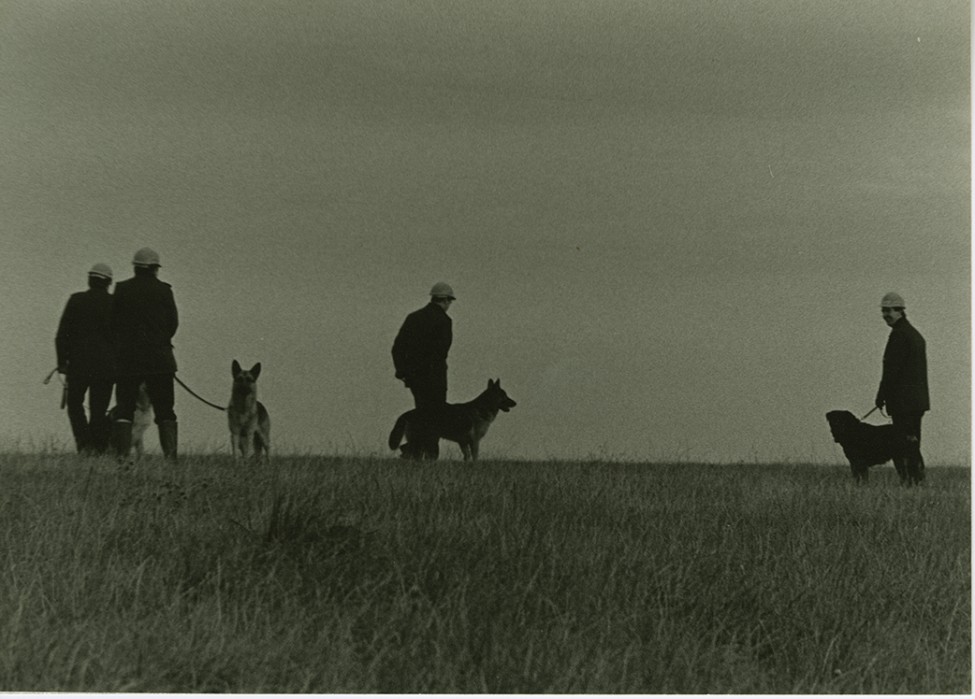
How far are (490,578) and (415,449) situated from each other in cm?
716

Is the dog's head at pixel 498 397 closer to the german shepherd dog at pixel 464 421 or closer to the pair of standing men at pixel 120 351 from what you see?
the german shepherd dog at pixel 464 421

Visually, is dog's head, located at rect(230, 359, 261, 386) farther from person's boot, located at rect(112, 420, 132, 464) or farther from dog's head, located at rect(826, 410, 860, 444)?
dog's head, located at rect(826, 410, 860, 444)

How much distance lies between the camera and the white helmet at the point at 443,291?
496 inches

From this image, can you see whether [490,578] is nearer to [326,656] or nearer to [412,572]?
[412,572]

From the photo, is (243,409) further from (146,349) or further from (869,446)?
(869,446)

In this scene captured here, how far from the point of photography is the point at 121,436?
37.9 ft

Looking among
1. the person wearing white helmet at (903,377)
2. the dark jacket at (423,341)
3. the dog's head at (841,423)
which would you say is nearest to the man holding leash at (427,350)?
the dark jacket at (423,341)

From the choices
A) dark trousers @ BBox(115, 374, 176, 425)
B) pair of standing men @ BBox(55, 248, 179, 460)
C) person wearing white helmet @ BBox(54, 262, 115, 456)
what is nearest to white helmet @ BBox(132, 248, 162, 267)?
pair of standing men @ BBox(55, 248, 179, 460)

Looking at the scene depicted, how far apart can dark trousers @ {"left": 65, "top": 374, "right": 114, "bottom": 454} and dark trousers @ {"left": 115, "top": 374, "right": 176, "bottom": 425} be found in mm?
295

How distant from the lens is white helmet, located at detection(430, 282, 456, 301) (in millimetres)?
12609

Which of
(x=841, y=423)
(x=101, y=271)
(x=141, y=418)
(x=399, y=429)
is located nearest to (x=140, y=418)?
(x=141, y=418)

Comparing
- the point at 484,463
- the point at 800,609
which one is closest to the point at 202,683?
the point at 800,609

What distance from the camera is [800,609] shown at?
6.27 m

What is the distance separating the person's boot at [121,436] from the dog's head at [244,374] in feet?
3.77
